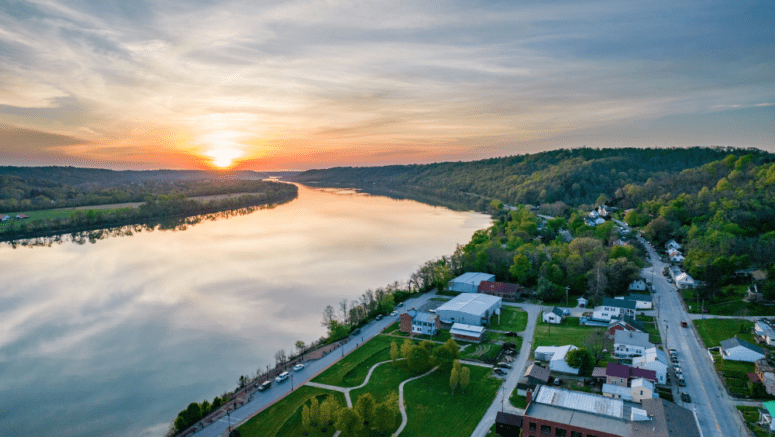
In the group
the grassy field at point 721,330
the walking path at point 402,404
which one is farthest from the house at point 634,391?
the grassy field at point 721,330

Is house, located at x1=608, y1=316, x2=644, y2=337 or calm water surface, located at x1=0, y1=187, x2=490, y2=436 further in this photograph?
house, located at x1=608, y1=316, x2=644, y2=337

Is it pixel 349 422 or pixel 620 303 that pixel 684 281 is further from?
pixel 349 422

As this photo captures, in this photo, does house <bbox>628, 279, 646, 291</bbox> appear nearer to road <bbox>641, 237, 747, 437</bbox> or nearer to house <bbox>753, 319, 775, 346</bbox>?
road <bbox>641, 237, 747, 437</bbox>

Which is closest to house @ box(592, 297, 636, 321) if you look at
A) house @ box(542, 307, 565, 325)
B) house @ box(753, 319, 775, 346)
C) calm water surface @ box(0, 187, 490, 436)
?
house @ box(542, 307, 565, 325)

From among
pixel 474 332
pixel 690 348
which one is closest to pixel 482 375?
pixel 474 332

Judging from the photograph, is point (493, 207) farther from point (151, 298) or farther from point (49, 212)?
point (49, 212)

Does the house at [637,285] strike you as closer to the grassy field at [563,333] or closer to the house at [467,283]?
the grassy field at [563,333]
